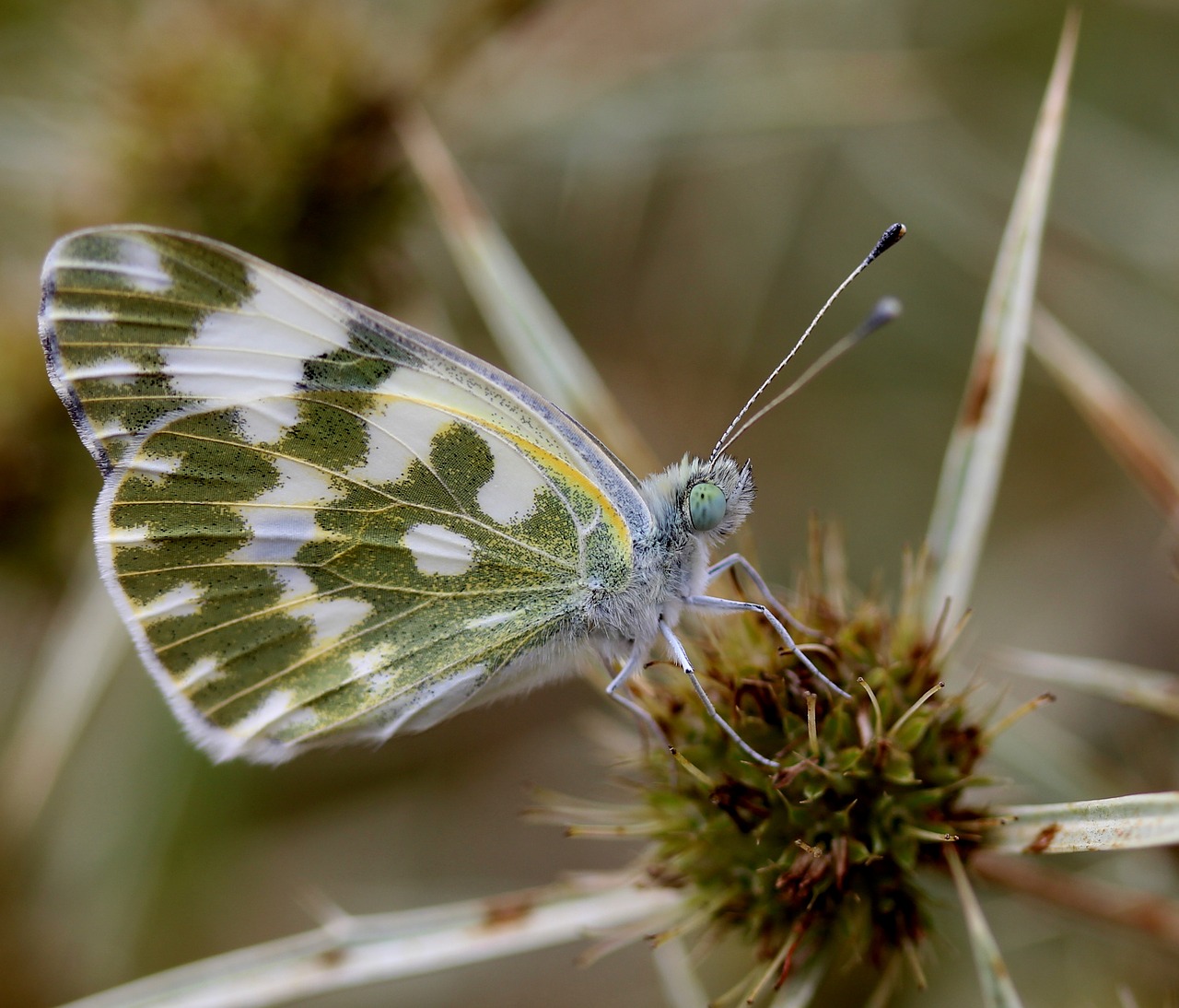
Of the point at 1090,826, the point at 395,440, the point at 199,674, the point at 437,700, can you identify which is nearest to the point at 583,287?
the point at 395,440

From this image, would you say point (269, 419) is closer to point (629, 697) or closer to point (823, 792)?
point (629, 697)

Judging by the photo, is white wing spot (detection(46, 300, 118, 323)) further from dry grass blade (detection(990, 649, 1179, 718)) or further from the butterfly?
dry grass blade (detection(990, 649, 1179, 718))

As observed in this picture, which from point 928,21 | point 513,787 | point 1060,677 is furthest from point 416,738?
point 928,21

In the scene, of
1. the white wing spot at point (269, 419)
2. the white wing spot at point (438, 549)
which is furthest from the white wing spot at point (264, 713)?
the white wing spot at point (269, 419)

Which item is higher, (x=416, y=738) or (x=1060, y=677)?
(x=416, y=738)

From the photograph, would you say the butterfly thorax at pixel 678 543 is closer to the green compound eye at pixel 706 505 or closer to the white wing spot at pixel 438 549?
the green compound eye at pixel 706 505

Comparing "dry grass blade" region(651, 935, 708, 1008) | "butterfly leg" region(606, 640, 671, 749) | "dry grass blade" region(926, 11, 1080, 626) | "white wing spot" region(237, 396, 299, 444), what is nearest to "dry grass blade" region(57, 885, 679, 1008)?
"dry grass blade" region(651, 935, 708, 1008)

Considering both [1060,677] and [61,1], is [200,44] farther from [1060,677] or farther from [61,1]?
[1060,677]
